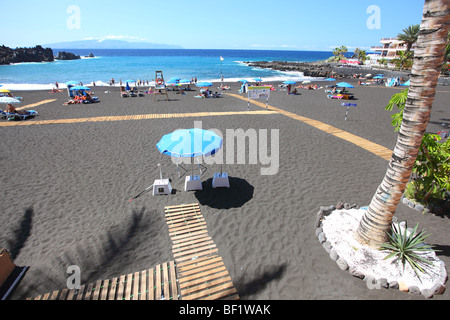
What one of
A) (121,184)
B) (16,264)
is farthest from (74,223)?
(121,184)

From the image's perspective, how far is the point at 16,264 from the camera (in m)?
5.75

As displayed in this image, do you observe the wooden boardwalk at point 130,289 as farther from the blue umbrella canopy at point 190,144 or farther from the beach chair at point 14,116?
the beach chair at point 14,116

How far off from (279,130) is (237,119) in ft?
13.1

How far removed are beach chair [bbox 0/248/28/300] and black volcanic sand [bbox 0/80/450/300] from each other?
0.17 m

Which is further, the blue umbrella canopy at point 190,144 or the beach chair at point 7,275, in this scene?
the blue umbrella canopy at point 190,144

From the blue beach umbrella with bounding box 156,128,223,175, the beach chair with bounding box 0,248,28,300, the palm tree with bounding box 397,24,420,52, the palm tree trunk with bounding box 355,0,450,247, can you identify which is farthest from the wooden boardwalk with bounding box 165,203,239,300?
the palm tree with bounding box 397,24,420,52

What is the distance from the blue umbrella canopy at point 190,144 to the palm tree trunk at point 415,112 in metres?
4.76

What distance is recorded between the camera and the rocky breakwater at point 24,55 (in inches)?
3702

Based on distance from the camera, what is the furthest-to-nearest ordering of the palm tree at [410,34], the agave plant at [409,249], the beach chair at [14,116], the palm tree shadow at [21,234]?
the palm tree at [410,34], the beach chair at [14,116], the palm tree shadow at [21,234], the agave plant at [409,249]

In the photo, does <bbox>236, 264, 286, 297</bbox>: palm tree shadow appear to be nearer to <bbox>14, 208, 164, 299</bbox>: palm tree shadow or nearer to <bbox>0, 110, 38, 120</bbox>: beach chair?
<bbox>14, 208, 164, 299</bbox>: palm tree shadow

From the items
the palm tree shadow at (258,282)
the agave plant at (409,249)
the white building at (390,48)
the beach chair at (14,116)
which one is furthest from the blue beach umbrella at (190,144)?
the white building at (390,48)

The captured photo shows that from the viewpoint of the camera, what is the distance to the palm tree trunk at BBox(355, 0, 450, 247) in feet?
13.5

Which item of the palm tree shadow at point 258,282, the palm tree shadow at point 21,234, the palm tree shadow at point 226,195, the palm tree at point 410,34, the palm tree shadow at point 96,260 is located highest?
the palm tree at point 410,34
